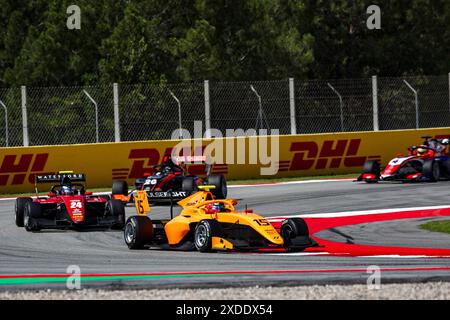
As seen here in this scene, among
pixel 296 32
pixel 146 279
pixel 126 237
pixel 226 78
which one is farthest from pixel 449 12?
pixel 146 279

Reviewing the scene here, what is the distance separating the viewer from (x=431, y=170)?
2622 cm

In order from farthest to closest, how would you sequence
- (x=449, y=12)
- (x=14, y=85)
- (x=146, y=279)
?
(x=449, y=12) → (x=14, y=85) → (x=146, y=279)

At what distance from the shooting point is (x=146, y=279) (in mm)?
12156

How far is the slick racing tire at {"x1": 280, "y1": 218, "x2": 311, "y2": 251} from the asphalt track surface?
455 millimetres

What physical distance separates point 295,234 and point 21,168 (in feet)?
42.6

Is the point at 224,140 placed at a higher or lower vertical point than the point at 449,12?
lower

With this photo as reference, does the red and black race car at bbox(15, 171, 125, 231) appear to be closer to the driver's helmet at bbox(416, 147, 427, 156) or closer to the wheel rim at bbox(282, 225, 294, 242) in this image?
the wheel rim at bbox(282, 225, 294, 242)

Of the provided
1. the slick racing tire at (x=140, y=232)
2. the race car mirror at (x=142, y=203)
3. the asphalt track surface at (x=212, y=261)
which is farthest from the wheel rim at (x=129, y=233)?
the race car mirror at (x=142, y=203)

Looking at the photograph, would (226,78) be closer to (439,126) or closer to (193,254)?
(439,126)

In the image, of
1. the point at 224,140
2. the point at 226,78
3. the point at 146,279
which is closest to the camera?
the point at 146,279

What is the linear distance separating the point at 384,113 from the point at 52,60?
1066cm

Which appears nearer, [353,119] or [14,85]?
[353,119]

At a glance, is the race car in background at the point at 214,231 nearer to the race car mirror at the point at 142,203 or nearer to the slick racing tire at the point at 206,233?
the slick racing tire at the point at 206,233

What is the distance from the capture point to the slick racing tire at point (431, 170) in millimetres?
26234
